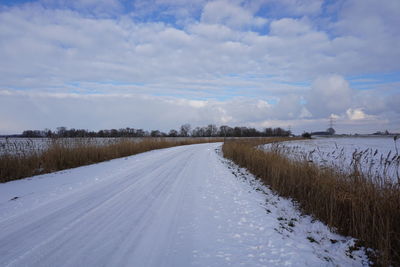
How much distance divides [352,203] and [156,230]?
149 inches

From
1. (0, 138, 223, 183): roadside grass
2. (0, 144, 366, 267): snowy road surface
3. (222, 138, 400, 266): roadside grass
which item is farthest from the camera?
(0, 138, 223, 183): roadside grass

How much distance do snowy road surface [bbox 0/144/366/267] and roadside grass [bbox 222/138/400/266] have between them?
30cm

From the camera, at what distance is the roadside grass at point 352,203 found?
11.0 feet

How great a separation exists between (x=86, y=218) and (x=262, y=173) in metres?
6.79

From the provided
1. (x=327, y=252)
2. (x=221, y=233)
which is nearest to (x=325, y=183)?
(x=327, y=252)

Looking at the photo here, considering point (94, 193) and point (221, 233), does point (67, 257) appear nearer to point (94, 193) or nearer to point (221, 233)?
point (221, 233)

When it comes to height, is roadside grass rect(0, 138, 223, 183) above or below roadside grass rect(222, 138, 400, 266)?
above

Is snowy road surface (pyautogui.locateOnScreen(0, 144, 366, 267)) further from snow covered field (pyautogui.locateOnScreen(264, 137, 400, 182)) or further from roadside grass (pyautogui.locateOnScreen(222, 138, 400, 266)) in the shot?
snow covered field (pyautogui.locateOnScreen(264, 137, 400, 182))

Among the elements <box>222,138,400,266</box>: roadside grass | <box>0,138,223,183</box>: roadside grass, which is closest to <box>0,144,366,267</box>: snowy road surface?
<box>222,138,400,266</box>: roadside grass

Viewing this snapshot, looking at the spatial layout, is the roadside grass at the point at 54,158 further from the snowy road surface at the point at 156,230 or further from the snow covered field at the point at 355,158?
the snow covered field at the point at 355,158

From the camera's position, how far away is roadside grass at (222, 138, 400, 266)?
3338mm

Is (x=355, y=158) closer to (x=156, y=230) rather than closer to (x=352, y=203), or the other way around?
(x=352, y=203)

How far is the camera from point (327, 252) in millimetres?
3344

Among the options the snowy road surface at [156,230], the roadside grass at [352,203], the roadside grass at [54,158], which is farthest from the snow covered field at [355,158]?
the roadside grass at [54,158]
